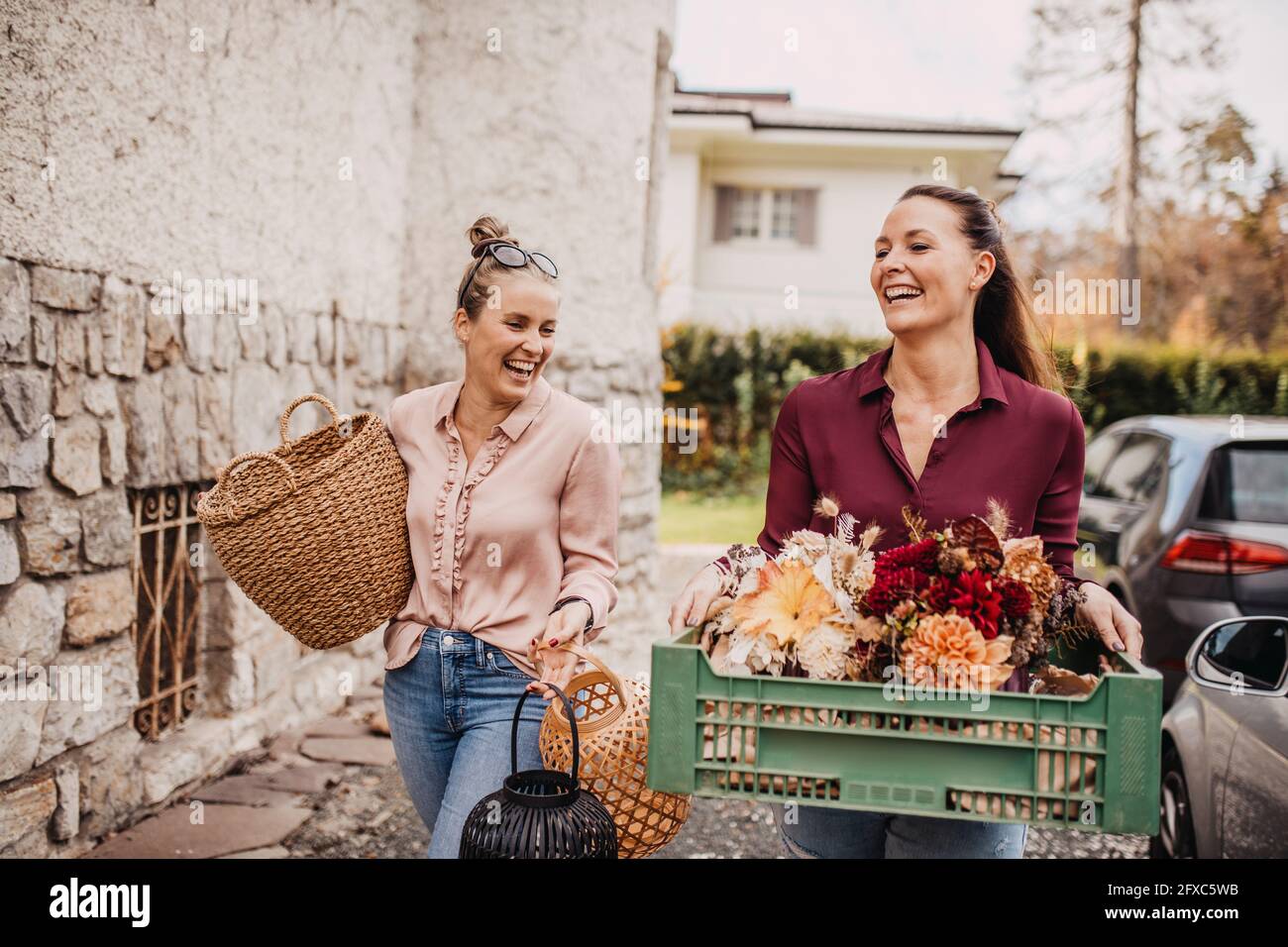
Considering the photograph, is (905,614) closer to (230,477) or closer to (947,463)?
(947,463)

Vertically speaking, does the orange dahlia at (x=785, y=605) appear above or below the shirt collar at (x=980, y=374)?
below

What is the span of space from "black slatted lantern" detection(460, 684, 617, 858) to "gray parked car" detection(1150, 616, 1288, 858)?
1.68 m

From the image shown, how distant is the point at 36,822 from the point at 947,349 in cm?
320

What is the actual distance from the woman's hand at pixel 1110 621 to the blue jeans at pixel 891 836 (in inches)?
18.0

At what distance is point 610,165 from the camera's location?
6660 mm

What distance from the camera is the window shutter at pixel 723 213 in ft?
63.7

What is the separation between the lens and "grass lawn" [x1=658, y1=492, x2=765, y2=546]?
11.8 metres

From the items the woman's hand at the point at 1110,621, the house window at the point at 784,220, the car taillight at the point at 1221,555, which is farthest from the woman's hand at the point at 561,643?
the house window at the point at 784,220

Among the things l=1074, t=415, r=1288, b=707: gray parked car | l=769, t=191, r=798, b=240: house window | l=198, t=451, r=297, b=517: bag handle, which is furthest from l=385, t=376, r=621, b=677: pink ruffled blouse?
l=769, t=191, r=798, b=240: house window

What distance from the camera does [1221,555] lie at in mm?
5266

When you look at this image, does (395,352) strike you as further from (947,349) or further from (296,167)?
(947,349)

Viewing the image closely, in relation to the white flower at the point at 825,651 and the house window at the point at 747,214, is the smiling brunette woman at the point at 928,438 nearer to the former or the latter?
the white flower at the point at 825,651

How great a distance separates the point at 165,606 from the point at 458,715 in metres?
2.64
